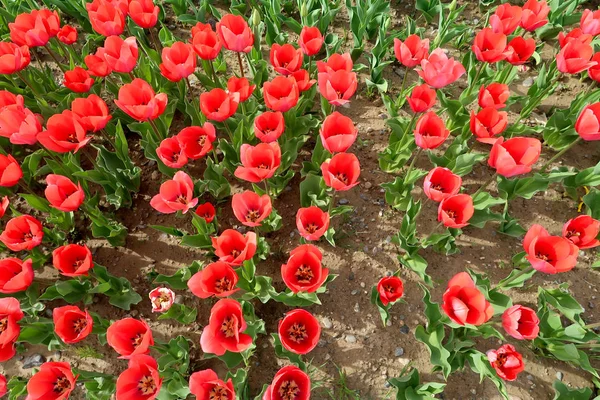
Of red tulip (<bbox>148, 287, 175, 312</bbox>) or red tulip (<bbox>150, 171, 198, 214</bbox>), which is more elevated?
red tulip (<bbox>150, 171, 198, 214</bbox>)

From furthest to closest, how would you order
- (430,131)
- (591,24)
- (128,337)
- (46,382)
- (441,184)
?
(591,24), (430,131), (441,184), (128,337), (46,382)

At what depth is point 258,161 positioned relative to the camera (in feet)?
8.80

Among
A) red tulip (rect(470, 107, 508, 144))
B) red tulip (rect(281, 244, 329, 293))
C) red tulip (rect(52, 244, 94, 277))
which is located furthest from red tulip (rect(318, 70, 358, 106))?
red tulip (rect(52, 244, 94, 277))

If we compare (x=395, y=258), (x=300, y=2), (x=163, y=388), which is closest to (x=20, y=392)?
(x=163, y=388)

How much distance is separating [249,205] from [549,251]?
1.78 m

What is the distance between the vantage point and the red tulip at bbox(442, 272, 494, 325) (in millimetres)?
2207

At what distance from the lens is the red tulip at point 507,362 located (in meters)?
2.30

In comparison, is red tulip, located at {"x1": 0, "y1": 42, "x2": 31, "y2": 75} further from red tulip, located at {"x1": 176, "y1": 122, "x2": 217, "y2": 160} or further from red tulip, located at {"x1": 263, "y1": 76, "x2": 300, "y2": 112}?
red tulip, located at {"x1": 263, "y1": 76, "x2": 300, "y2": 112}

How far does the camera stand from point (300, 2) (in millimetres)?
4211

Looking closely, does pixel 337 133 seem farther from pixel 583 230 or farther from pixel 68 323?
pixel 68 323

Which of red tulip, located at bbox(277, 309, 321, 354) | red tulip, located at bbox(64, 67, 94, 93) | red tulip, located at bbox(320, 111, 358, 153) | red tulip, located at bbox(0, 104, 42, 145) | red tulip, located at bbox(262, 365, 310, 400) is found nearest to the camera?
red tulip, located at bbox(262, 365, 310, 400)

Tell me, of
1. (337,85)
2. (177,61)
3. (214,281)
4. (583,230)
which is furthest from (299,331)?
(177,61)

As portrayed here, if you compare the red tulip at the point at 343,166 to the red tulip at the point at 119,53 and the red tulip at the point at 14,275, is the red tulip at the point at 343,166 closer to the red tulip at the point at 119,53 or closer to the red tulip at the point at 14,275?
the red tulip at the point at 119,53

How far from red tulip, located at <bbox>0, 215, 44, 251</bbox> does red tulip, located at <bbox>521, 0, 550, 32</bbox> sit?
12.2 feet
